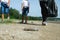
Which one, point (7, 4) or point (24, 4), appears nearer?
point (7, 4)

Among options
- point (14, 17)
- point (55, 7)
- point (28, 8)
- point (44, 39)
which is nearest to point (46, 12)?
point (55, 7)

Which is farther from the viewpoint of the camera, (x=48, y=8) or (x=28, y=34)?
(x=48, y=8)

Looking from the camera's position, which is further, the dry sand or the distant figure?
the distant figure

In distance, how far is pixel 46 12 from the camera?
8359mm

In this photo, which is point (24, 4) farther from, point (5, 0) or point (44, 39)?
point (44, 39)

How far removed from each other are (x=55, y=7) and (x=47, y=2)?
0.42 metres

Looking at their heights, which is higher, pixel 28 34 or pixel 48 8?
pixel 48 8

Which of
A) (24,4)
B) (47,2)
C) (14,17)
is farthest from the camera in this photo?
(14,17)

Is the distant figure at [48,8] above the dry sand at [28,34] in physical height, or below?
above

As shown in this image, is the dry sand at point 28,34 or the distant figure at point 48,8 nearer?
the dry sand at point 28,34

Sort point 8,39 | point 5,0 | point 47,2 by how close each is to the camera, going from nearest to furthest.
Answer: point 8,39, point 47,2, point 5,0

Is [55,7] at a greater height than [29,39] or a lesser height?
greater

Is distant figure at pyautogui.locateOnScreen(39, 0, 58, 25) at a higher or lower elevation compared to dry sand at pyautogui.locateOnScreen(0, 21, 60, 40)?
higher

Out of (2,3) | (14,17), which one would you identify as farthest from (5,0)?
(14,17)
